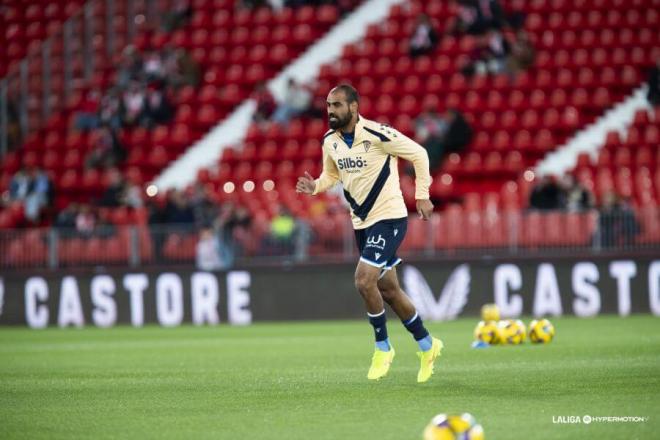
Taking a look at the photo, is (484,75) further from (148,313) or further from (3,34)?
(3,34)

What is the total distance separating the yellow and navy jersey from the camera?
34.6 ft

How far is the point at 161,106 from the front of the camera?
99.5ft

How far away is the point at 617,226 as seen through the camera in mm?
21031

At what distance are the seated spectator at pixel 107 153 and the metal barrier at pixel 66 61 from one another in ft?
9.51

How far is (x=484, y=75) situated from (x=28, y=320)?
11830mm

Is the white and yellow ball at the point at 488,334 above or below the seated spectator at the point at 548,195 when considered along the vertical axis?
below

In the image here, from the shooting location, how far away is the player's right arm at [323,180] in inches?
429

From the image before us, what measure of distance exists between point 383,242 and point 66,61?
23.2 meters

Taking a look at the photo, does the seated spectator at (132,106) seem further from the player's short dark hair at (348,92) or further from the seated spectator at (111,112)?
the player's short dark hair at (348,92)

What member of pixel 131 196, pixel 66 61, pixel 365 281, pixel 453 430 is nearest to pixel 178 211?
pixel 131 196

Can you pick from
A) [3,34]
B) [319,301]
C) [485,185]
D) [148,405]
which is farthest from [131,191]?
[148,405]

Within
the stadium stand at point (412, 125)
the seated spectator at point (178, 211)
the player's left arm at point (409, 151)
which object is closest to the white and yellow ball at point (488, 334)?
the player's left arm at point (409, 151)

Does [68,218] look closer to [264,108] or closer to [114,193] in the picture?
[114,193]

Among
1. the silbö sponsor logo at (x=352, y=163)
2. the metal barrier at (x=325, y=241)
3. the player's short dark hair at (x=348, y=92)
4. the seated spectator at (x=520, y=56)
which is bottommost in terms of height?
the metal barrier at (x=325, y=241)
